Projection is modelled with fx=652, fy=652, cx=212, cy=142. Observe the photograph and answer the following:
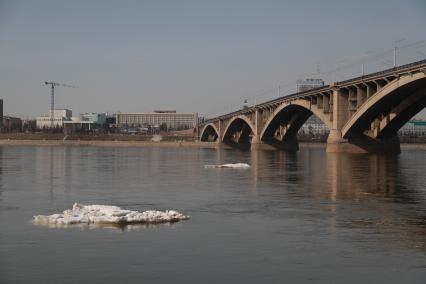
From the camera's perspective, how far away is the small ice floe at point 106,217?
1933 centimetres

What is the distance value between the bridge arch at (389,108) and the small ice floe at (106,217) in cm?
4905

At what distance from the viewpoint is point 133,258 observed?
14.7m

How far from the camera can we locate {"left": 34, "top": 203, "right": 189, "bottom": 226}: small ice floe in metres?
19.3

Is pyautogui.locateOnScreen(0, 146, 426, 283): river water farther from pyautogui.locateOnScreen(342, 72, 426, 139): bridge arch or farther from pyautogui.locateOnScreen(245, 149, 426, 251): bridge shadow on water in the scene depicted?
pyautogui.locateOnScreen(342, 72, 426, 139): bridge arch

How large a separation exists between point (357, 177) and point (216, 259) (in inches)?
1128

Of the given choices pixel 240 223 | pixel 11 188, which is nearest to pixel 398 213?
pixel 240 223

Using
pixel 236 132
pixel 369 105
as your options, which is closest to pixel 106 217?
pixel 369 105

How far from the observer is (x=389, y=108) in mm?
81438

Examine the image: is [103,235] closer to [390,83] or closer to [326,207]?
[326,207]

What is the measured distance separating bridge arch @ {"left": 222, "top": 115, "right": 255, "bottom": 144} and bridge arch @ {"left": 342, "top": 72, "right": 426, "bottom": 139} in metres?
77.4

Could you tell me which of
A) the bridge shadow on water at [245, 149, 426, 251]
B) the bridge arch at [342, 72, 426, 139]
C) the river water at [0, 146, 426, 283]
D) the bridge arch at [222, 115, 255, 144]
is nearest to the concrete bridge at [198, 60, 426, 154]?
the bridge arch at [342, 72, 426, 139]

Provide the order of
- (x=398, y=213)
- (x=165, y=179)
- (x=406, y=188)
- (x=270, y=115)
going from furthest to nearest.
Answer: (x=270, y=115), (x=165, y=179), (x=406, y=188), (x=398, y=213)

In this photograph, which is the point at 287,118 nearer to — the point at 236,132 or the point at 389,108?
the point at 389,108

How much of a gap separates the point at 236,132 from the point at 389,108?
94645 mm
